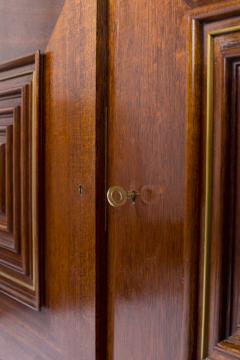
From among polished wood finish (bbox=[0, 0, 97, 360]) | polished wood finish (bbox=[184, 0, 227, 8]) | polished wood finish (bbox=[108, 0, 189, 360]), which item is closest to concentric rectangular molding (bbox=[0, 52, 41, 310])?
polished wood finish (bbox=[0, 0, 97, 360])

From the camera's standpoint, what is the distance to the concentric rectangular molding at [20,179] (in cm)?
70

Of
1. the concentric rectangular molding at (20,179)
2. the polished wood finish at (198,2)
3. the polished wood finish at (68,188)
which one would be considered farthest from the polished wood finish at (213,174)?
the concentric rectangular molding at (20,179)

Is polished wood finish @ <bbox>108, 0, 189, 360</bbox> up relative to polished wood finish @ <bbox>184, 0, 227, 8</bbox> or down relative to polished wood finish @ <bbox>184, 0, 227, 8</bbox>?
down

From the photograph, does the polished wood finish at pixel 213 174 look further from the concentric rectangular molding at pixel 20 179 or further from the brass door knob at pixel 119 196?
the concentric rectangular molding at pixel 20 179

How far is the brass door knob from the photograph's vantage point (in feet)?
1.77

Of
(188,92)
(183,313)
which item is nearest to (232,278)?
(183,313)

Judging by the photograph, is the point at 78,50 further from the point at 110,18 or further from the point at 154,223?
the point at 154,223

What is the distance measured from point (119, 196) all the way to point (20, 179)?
26 cm

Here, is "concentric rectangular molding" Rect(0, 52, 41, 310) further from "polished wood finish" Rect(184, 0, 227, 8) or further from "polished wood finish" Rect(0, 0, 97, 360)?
"polished wood finish" Rect(184, 0, 227, 8)

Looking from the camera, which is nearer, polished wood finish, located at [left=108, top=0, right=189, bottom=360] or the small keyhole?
polished wood finish, located at [left=108, top=0, right=189, bottom=360]

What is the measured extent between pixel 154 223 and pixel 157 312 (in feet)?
0.32

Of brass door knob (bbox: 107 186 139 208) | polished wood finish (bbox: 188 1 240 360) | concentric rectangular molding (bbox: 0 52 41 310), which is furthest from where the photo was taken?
concentric rectangular molding (bbox: 0 52 41 310)

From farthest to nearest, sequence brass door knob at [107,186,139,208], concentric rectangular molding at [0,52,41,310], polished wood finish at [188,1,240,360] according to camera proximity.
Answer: concentric rectangular molding at [0,52,41,310]
brass door knob at [107,186,139,208]
polished wood finish at [188,1,240,360]

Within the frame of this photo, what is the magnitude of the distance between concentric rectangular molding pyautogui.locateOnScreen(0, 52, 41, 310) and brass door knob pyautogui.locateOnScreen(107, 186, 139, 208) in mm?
185
